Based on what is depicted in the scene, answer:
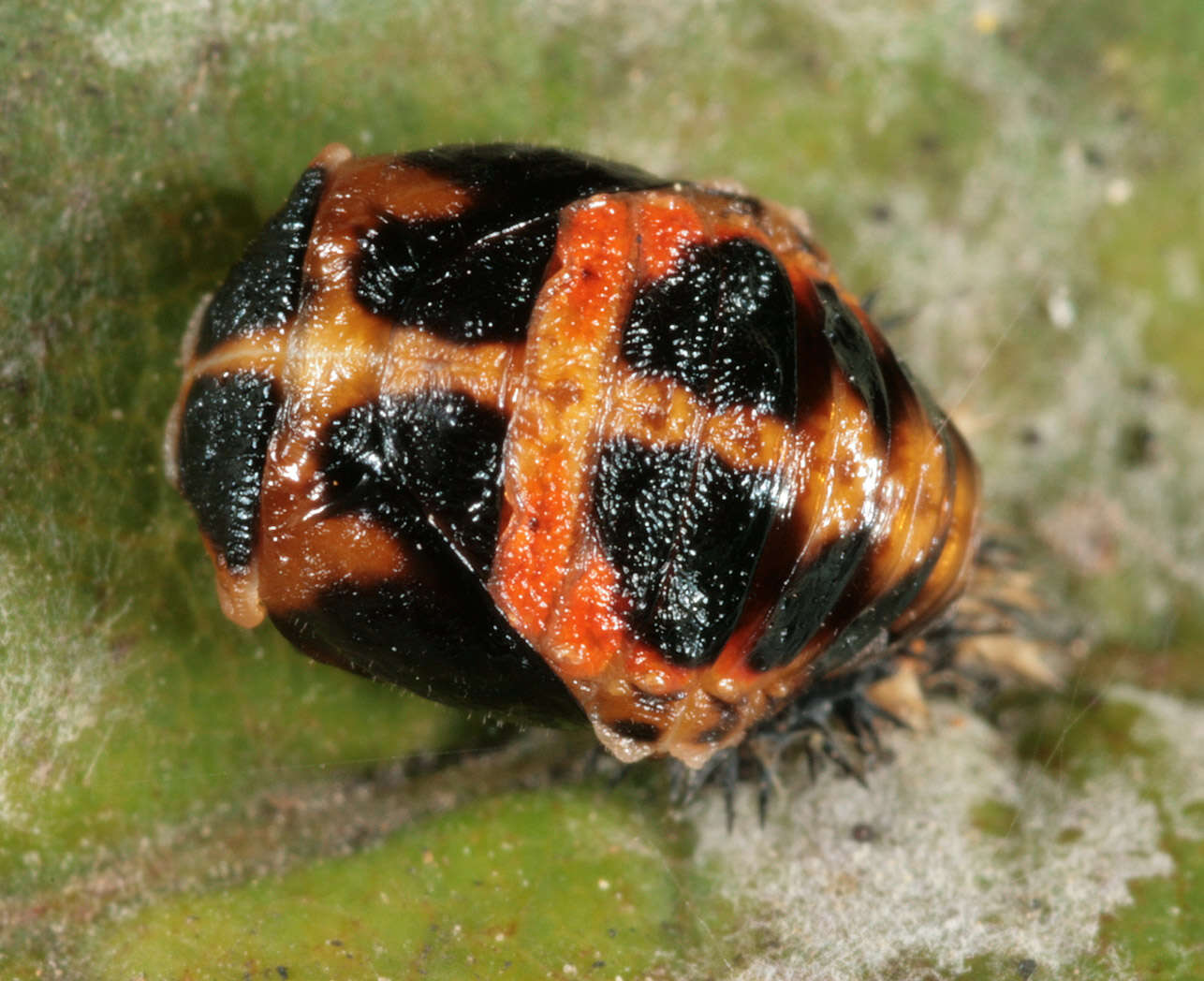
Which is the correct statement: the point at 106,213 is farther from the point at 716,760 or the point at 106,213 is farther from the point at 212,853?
the point at 716,760

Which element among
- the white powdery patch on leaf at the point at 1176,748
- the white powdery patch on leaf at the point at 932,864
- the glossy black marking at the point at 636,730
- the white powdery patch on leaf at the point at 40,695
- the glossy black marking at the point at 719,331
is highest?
the glossy black marking at the point at 719,331

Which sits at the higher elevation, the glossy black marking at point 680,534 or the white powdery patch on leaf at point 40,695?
the glossy black marking at point 680,534

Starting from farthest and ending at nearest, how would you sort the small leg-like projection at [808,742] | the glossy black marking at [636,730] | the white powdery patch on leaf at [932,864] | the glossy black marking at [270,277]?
the small leg-like projection at [808,742]
the white powdery patch on leaf at [932,864]
the glossy black marking at [636,730]
the glossy black marking at [270,277]

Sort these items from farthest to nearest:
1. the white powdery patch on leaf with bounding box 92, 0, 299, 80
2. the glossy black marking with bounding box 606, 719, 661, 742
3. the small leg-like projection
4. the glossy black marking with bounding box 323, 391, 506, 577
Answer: the small leg-like projection, the white powdery patch on leaf with bounding box 92, 0, 299, 80, the glossy black marking with bounding box 606, 719, 661, 742, the glossy black marking with bounding box 323, 391, 506, 577

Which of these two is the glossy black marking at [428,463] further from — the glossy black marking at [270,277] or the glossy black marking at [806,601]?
the glossy black marking at [806,601]

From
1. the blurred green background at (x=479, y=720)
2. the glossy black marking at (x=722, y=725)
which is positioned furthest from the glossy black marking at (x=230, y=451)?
the glossy black marking at (x=722, y=725)

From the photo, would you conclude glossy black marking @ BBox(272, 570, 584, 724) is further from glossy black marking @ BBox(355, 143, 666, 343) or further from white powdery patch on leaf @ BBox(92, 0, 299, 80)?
white powdery patch on leaf @ BBox(92, 0, 299, 80)

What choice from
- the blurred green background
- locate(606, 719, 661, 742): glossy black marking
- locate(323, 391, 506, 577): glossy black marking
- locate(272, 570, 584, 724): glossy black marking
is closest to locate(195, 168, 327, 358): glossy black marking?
locate(323, 391, 506, 577): glossy black marking

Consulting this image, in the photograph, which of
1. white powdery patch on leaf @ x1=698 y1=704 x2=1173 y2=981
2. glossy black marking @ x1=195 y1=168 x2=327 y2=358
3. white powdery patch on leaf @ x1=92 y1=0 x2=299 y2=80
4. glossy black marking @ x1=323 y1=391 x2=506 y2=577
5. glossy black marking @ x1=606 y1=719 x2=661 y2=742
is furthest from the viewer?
white powdery patch on leaf @ x1=92 y1=0 x2=299 y2=80
